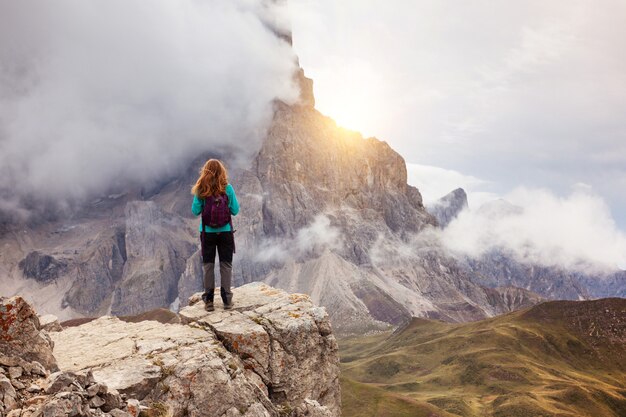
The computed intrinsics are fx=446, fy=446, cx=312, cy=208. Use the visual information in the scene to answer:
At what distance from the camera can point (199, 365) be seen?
15188 mm

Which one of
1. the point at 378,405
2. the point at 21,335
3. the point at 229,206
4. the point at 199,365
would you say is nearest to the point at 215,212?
the point at 229,206

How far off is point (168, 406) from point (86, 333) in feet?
28.8

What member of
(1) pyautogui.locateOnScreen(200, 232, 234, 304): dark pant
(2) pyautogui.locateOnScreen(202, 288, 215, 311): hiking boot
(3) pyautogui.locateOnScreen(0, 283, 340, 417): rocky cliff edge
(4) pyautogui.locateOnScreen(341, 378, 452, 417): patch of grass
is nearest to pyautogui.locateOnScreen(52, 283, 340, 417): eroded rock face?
(3) pyautogui.locateOnScreen(0, 283, 340, 417): rocky cliff edge

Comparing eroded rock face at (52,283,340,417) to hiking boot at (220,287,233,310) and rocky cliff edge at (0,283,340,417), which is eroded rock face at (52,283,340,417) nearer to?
rocky cliff edge at (0,283,340,417)

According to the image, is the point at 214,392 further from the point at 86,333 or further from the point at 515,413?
the point at 515,413

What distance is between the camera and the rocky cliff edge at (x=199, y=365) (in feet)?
38.3

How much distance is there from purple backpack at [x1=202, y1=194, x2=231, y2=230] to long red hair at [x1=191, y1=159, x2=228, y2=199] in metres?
0.23

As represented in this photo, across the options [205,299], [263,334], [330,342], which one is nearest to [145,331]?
[205,299]

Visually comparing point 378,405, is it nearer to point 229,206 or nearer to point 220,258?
point 220,258

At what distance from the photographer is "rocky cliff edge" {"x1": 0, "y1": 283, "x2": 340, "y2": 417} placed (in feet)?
38.3

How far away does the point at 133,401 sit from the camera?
12.6 meters

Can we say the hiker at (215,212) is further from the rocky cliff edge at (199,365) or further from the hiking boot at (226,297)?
the rocky cliff edge at (199,365)

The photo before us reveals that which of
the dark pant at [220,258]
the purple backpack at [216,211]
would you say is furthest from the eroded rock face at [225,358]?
the purple backpack at [216,211]

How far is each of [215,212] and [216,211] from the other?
0.06 m
